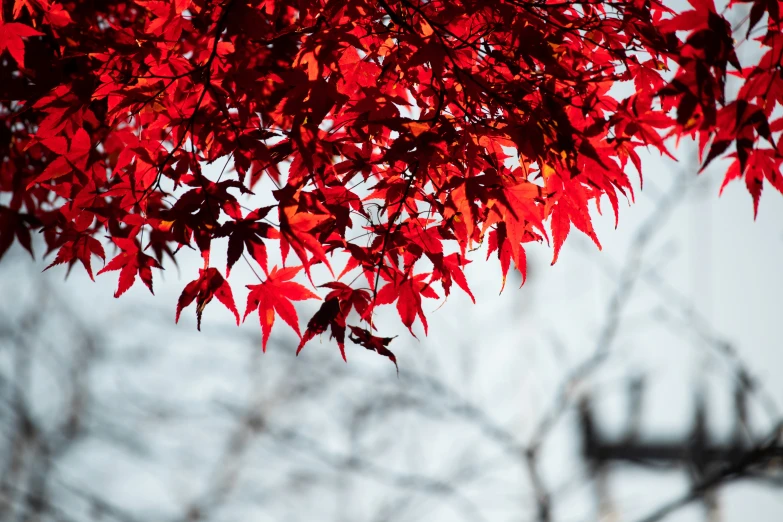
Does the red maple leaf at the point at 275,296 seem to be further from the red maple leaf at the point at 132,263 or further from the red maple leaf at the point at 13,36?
the red maple leaf at the point at 13,36

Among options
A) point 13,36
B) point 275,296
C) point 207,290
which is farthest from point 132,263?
point 13,36

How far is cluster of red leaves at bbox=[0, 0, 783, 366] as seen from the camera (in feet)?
4.70

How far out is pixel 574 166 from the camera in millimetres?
1411

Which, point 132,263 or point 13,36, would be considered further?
point 132,263

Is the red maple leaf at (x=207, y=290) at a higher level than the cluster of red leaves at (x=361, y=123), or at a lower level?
lower

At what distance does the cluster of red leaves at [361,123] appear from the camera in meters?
1.43

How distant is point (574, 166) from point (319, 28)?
2.26 ft

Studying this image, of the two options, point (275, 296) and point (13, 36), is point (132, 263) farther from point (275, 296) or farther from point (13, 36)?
point (13, 36)

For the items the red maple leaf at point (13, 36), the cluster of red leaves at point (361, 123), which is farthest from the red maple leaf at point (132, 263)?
A: the red maple leaf at point (13, 36)

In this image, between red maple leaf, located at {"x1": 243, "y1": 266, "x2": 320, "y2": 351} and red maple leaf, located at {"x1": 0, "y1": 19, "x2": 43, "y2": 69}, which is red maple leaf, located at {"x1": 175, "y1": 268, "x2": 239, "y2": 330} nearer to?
red maple leaf, located at {"x1": 243, "y1": 266, "x2": 320, "y2": 351}

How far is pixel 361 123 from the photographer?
1523 mm

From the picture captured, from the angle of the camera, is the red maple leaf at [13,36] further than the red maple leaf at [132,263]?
No

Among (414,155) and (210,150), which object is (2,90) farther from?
(414,155)

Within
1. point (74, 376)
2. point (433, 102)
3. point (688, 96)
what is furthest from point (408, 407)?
point (688, 96)
